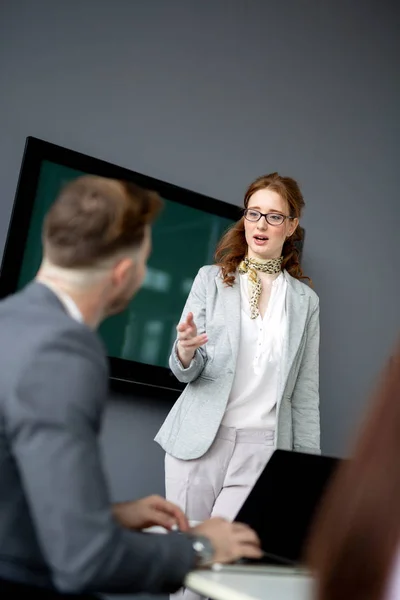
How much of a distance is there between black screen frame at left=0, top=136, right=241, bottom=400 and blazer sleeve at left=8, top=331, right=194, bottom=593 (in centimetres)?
197

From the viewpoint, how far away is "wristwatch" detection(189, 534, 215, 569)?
1169 millimetres

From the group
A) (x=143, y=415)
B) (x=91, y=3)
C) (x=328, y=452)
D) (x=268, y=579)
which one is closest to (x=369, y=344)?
(x=328, y=452)

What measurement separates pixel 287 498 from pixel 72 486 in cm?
57

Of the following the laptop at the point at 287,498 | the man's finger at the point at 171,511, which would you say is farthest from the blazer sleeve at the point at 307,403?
the man's finger at the point at 171,511

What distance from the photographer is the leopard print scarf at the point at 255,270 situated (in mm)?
2781

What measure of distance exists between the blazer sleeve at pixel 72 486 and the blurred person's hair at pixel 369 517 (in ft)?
1.70

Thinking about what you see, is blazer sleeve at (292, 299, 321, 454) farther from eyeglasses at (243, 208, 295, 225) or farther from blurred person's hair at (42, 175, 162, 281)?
blurred person's hair at (42, 175, 162, 281)

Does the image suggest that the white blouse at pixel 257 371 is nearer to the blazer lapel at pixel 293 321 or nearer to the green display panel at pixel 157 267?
the blazer lapel at pixel 293 321

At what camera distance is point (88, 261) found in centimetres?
127

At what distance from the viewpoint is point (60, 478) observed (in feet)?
3.37

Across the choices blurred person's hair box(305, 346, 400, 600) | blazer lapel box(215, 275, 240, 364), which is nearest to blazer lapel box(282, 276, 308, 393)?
blazer lapel box(215, 275, 240, 364)

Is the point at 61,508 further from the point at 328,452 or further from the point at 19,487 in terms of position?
the point at 328,452

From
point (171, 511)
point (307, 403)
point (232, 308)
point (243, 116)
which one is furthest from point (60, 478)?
point (243, 116)

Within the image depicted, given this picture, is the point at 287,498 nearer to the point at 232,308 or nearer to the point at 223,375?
the point at 223,375
